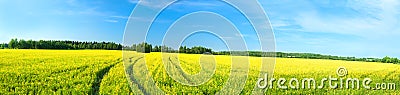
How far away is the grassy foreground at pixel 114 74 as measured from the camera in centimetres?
1279

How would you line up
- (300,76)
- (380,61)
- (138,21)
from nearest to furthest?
1. (138,21)
2. (300,76)
3. (380,61)

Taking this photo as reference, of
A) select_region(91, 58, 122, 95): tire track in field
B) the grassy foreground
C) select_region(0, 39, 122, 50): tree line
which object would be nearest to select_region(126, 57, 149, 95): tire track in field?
the grassy foreground

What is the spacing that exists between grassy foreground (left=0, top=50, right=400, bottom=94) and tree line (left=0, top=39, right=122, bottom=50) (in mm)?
236

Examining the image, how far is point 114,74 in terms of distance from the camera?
47.4 ft

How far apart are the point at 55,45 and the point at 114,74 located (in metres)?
4.90

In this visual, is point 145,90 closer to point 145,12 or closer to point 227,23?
point 145,12

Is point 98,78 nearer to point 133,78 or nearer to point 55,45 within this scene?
point 133,78

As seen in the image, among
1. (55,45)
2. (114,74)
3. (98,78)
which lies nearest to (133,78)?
(114,74)

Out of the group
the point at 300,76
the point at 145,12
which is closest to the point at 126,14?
the point at 145,12

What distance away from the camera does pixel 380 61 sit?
28172 millimetres

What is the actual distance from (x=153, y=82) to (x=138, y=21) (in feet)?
7.49

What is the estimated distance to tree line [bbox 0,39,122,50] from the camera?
17.7 m

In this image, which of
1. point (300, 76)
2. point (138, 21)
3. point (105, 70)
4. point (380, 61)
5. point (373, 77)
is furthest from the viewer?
point (380, 61)

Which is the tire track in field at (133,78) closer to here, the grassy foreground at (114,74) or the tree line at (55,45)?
the grassy foreground at (114,74)
